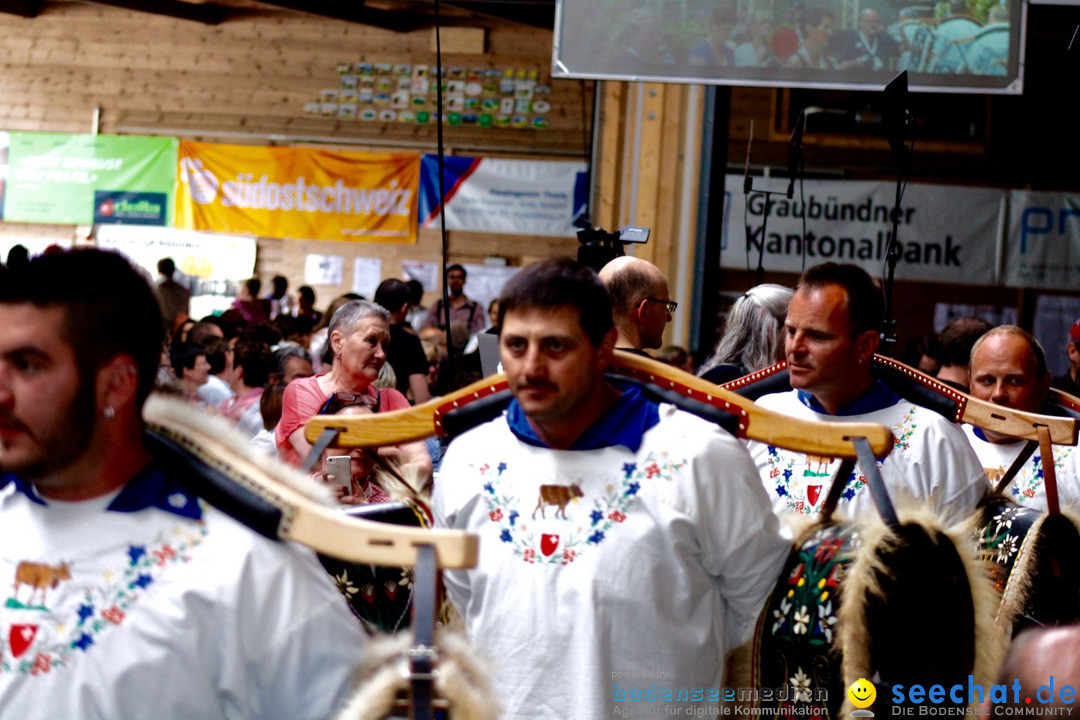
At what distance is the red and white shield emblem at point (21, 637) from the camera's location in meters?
1.48

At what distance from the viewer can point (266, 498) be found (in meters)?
1.47

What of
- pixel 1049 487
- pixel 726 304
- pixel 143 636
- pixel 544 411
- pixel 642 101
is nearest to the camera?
pixel 143 636

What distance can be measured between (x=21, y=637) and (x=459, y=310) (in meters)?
A: 8.07

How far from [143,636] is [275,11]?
11.1 m

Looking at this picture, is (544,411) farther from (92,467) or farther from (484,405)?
Answer: (92,467)

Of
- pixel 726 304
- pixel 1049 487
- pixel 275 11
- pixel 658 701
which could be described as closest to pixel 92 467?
pixel 658 701

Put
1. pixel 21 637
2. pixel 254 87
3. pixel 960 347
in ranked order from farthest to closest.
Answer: pixel 254 87 < pixel 960 347 < pixel 21 637

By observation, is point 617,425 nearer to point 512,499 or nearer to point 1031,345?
point 512,499

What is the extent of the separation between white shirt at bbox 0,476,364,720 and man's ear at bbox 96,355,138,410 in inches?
6.1

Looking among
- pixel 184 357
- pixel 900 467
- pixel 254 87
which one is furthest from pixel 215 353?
pixel 254 87

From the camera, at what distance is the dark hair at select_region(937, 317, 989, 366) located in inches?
172

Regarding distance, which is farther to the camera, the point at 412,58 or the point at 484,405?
the point at 412,58

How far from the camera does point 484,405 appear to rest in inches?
A: 87.9

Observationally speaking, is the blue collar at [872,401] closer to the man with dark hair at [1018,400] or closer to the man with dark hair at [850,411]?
the man with dark hair at [850,411]
